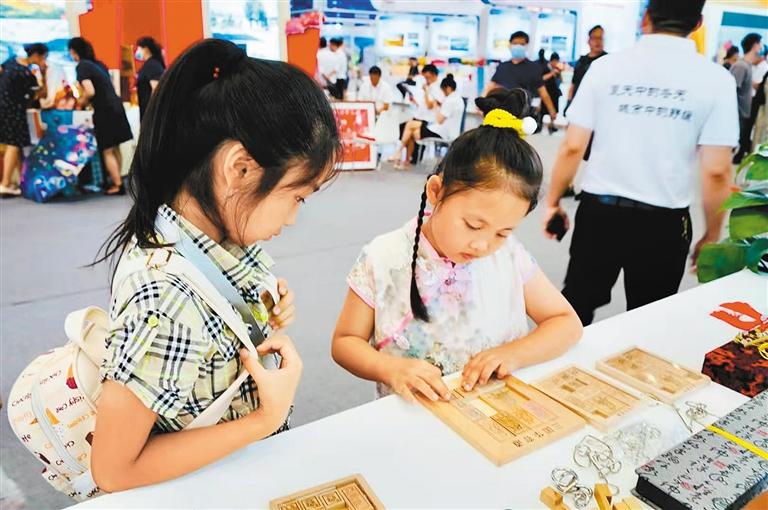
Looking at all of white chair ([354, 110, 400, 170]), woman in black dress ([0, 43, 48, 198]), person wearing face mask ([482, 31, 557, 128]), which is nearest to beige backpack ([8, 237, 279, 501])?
woman in black dress ([0, 43, 48, 198])

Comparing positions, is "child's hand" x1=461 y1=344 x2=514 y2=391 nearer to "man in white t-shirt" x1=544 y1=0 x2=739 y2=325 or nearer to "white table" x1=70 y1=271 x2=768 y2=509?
"white table" x1=70 y1=271 x2=768 y2=509

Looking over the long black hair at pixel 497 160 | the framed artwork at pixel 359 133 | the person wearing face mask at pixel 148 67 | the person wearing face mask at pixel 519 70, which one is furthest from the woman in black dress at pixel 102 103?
the long black hair at pixel 497 160

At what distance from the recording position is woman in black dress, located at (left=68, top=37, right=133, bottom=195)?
4.89m

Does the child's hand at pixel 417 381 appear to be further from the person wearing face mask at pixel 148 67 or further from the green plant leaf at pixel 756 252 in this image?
the person wearing face mask at pixel 148 67

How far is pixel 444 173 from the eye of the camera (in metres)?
1.15

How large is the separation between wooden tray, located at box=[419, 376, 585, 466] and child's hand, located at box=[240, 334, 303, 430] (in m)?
0.25

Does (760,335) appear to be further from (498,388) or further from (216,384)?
(216,384)

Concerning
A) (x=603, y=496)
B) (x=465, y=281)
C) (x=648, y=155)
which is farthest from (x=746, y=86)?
(x=603, y=496)

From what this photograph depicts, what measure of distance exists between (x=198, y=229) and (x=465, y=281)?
61cm

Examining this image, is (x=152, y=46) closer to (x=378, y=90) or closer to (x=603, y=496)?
(x=378, y=90)

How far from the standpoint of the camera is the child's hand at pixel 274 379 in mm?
770

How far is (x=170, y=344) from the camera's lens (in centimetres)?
72

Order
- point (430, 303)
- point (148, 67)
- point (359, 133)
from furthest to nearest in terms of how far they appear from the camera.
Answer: point (359, 133), point (148, 67), point (430, 303)

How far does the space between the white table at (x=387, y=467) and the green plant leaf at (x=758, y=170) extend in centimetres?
90
